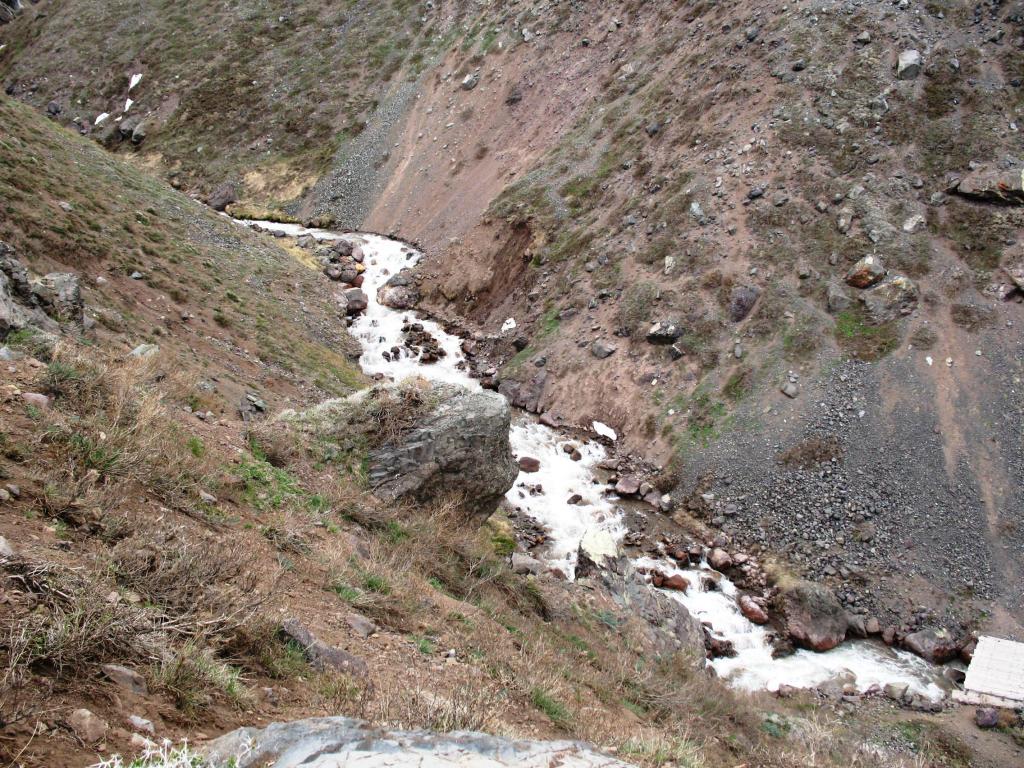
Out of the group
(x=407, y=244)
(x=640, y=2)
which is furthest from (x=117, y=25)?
(x=640, y=2)

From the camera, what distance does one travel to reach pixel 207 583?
5453 millimetres

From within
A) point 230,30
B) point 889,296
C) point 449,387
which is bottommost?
point 889,296

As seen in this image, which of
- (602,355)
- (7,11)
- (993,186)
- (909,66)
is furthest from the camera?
(7,11)

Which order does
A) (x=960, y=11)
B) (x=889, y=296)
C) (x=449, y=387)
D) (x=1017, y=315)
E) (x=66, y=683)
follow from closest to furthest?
1. (x=66, y=683)
2. (x=449, y=387)
3. (x=1017, y=315)
4. (x=889, y=296)
5. (x=960, y=11)

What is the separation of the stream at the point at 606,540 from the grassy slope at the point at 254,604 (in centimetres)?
152

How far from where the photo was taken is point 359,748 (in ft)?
12.6

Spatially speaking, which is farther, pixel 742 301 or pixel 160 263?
pixel 742 301

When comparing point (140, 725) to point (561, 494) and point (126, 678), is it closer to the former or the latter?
point (126, 678)

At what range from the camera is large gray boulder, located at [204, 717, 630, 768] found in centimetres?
358

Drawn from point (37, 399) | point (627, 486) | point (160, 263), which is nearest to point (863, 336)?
point (627, 486)

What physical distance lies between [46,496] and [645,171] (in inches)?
1012

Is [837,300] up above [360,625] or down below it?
below

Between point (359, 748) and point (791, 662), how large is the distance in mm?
14221

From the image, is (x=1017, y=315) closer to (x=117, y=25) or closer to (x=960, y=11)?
(x=960, y=11)
